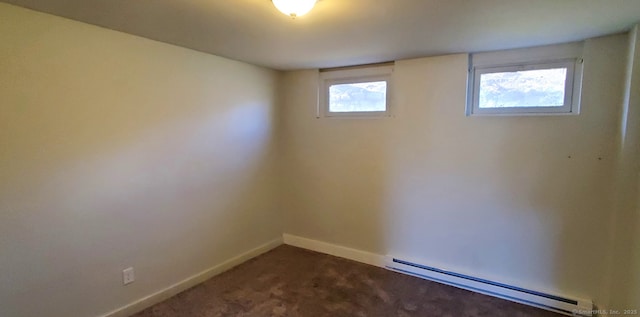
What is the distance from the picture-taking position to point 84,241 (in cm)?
229

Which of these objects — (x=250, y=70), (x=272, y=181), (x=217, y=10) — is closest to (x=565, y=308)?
(x=272, y=181)

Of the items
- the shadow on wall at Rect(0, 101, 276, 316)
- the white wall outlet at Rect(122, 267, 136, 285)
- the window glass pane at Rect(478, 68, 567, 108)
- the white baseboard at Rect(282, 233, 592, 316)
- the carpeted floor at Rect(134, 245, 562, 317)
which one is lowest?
the carpeted floor at Rect(134, 245, 562, 317)

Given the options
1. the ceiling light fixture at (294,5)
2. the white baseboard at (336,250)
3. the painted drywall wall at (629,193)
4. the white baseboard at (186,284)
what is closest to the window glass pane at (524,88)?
the painted drywall wall at (629,193)

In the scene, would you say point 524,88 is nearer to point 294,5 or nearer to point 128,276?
point 294,5

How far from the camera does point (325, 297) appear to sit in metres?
2.84

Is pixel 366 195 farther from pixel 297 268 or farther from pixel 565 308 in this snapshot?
pixel 565 308

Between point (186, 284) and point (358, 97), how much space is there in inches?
96.0

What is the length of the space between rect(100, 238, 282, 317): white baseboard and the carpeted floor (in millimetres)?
58

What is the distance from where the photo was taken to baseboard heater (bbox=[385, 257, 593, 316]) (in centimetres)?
258

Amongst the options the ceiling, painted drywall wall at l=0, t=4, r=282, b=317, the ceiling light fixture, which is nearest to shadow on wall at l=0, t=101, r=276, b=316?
painted drywall wall at l=0, t=4, r=282, b=317

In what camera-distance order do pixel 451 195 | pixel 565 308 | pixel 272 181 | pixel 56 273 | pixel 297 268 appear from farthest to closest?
1. pixel 272 181
2. pixel 297 268
3. pixel 451 195
4. pixel 565 308
5. pixel 56 273

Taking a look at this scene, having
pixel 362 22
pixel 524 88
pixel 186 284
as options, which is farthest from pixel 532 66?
pixel 186 284

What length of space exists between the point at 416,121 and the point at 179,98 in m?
2.12

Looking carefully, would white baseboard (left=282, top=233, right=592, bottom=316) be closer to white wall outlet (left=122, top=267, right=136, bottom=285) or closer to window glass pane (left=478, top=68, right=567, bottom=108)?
window glass pane (left=478, top=68, right=567, bottom=108)
